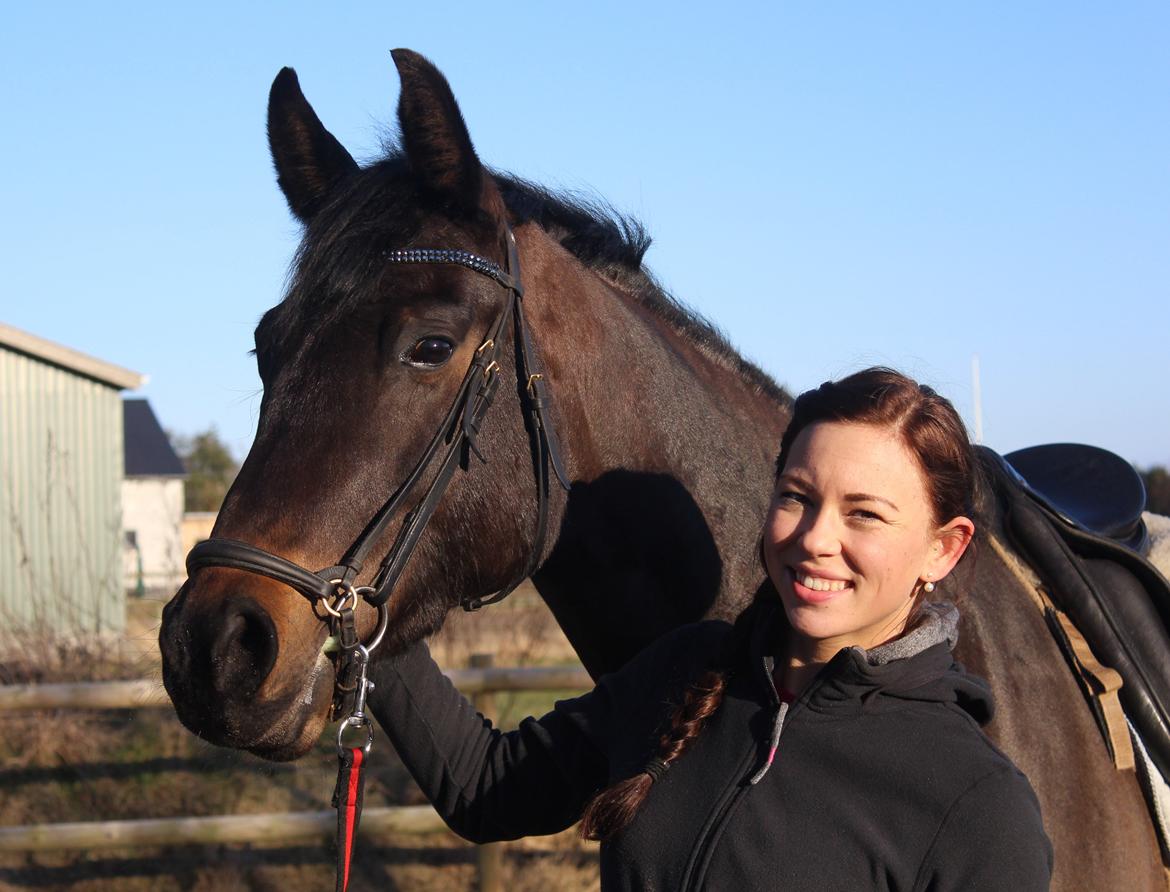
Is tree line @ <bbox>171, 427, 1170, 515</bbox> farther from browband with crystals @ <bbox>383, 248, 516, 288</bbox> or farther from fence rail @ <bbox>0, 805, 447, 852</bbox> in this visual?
browband with crystals @ <bbox>383, 248, 516, 288</bbox>

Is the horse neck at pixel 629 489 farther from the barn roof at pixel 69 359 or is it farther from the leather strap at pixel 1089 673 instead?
the barn roof at pixel 69 359

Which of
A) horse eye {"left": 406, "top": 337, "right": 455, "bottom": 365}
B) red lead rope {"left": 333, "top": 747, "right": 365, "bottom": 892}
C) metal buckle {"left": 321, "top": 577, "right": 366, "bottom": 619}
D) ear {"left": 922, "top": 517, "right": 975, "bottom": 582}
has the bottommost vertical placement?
red lead rope {"left": 333, "top": 747, "right": 365, "bottom": 892}

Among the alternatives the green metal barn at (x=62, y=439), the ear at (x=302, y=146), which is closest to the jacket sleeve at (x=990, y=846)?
the ear at (x=302, y=146)

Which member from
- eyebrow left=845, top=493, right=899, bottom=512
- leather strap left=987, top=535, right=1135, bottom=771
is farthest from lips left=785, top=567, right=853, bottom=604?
leather strap left=987, top=535, right=1135, bottom=771

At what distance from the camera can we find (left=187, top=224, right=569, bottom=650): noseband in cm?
180

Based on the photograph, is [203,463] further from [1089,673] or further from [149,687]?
[1089,673]

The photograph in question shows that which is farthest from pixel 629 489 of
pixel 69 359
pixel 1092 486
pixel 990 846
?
pixel 69 359

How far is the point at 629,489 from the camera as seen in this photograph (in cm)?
233

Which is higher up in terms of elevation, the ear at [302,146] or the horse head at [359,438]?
the ear at [302,146]

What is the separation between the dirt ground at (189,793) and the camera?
5.60 m

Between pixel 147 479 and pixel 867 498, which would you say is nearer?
pixel 867 498

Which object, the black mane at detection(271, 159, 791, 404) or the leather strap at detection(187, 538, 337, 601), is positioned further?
the black mane at detection(271, 159, 791, 404)

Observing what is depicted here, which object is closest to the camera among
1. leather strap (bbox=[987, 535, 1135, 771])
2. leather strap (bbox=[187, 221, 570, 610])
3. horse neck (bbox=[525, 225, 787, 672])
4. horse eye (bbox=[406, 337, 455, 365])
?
leather strap (bbox=[187, 221, 570, 610])

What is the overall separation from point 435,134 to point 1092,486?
2077mm
